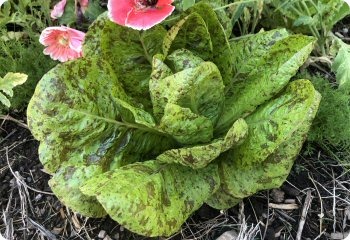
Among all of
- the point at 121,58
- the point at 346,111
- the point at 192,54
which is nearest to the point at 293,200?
the point at 346,111

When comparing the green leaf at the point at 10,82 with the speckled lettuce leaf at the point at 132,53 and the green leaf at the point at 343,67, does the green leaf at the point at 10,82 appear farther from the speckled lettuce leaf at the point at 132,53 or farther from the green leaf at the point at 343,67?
the green leaf at the point at 343,67

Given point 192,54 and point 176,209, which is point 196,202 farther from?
point 192,54

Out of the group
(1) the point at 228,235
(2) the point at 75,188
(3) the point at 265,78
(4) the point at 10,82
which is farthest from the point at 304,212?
(4) the point at 10,82

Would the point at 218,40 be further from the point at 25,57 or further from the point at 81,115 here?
the point at 25,57

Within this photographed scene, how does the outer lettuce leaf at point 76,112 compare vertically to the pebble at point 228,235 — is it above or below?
above

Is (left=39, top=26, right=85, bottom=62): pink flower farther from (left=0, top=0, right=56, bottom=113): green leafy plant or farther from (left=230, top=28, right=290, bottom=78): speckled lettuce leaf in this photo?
(left=230, top=28, right=290, bottom=78): speckled lettuce leaf

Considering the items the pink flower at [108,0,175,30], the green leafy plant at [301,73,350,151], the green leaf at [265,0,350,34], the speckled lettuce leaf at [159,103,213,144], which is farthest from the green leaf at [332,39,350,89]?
the pink flower at [108,0,175,30]

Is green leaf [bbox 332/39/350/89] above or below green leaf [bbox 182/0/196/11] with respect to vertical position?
below

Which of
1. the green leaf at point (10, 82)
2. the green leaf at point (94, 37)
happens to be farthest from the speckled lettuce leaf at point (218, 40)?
the green leaf at point (10, 82)
